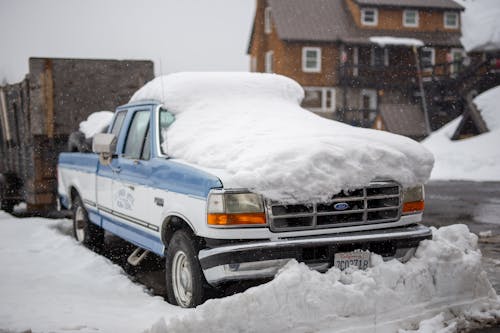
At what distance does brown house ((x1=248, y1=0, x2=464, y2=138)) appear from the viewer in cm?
3591

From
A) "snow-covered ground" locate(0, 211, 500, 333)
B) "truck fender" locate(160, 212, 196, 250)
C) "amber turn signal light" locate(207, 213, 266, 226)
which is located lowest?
"snow-covered ground" locate(0, 211, 500, 333)

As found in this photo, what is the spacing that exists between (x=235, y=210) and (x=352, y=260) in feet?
3.11

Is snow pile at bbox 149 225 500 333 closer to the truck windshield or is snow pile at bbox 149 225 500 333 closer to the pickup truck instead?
the pickup truck

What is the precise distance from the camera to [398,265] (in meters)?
4.21

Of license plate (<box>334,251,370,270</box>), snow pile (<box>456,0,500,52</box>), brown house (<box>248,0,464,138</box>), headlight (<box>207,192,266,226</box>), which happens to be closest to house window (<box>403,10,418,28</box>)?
brown house (<box>248,0,464,138</box>)

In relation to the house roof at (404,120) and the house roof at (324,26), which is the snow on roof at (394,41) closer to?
the house roof at (324,26)

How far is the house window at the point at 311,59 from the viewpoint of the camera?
119 ft

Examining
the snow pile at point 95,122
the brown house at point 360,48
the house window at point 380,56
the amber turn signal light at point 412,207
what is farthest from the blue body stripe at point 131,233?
the house window at point 380,56

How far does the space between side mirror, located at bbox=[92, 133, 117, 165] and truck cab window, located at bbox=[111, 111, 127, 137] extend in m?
0.32

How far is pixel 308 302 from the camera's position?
12.5 ft

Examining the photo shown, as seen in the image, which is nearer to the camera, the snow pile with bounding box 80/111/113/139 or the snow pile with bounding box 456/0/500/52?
the snow pile with bounding box 80/111/113/139

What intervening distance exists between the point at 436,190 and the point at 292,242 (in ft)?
35.3

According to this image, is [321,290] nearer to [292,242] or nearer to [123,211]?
[292,242]

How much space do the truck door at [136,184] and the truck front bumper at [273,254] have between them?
46.5 inches
